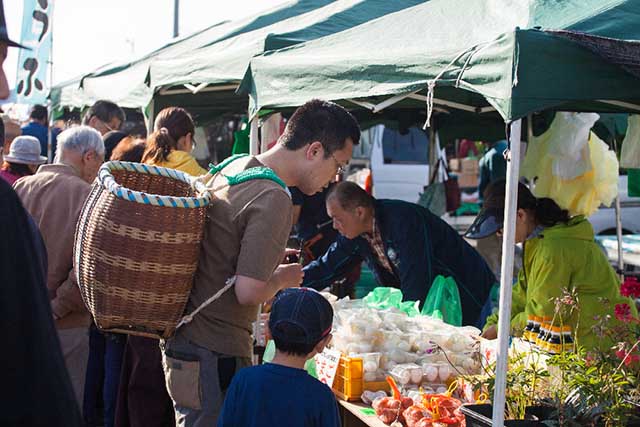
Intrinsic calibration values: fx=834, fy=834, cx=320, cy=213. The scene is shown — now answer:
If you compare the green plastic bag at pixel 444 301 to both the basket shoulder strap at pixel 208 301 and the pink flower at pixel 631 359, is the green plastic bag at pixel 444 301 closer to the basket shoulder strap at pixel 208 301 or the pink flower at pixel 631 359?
the pink flower at pixel 631 359

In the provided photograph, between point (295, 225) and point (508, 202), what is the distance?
13.7 ft

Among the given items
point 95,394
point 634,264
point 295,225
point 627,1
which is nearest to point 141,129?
point 295,225

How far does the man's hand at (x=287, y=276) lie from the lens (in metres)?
2.86

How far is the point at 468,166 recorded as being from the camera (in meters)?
13.5

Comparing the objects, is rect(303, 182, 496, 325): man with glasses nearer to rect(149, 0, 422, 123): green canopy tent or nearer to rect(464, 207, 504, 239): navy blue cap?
rect(464, 207, 504, 239): navy blue cap

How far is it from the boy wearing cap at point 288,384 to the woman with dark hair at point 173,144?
2407 mm

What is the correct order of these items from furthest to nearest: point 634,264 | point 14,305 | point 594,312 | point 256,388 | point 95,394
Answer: point 634,264
point 95,394
point 594,312
point 256,388
point 14,305

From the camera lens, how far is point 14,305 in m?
1.30

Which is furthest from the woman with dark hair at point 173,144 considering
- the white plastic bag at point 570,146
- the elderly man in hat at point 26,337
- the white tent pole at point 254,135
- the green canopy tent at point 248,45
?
the elderly man in hat at point 26,337

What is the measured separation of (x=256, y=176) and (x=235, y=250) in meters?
0.26

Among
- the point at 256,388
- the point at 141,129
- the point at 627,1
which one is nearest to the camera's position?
the point at 256,388

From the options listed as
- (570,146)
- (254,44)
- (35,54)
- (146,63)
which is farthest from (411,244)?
(35,54)

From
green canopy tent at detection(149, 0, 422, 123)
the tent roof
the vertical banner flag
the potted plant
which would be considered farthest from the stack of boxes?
the potted plant

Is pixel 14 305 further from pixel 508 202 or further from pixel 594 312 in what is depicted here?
pixel 594 312
